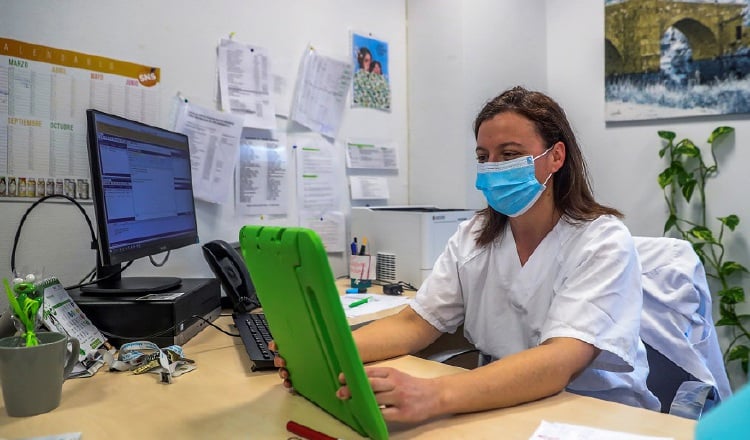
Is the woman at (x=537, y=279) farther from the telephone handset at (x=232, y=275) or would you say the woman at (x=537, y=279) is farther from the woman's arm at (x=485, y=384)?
the telephone handset at (x=232, y=275)

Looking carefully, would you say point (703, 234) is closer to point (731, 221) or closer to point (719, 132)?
point (731, 221)

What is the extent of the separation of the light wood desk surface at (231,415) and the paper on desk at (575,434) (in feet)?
0.06

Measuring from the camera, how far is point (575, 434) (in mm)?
814

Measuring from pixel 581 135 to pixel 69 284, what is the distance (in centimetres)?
221

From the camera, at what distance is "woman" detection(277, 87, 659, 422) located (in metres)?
1.07

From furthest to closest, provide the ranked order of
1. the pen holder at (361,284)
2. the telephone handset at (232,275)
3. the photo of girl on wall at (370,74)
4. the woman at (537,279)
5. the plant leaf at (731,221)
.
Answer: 1. the photo of girl on wall at (370,74)
2. the plant leaf at (731,221)
3. the pen holder at (361,284)
4. the telephone handset at (232,275)
5. the woman at (537,279)

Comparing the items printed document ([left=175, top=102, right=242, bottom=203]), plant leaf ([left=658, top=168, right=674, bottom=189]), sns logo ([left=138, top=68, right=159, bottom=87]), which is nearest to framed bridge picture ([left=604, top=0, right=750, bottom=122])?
plant leaf ([left=658, top=168, right=674, bottom=189])

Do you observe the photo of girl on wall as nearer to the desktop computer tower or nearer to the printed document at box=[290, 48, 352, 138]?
the printed document at box=[290, 48, 352, 138]

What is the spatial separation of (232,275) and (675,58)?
2004 millimetres

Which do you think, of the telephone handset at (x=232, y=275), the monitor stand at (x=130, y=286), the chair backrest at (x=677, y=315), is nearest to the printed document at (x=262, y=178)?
the telephone handset at (x=232, y=275)

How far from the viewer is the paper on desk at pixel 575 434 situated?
800 millimetres

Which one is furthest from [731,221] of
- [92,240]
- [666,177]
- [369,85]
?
[92,240]

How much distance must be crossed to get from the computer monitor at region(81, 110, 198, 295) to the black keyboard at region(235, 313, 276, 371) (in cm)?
20

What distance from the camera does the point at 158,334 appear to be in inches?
49.1
